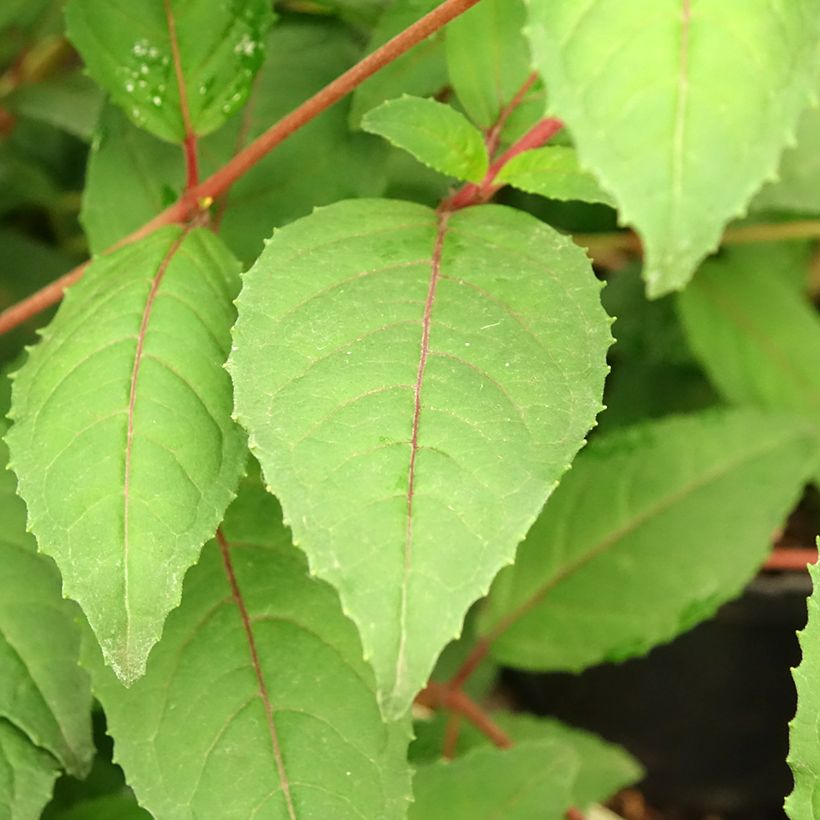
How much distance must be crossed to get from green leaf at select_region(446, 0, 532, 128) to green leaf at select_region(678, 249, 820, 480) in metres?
0.41

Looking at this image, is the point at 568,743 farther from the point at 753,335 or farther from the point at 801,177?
the point at 801,177

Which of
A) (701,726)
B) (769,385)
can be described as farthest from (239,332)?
(701,726)

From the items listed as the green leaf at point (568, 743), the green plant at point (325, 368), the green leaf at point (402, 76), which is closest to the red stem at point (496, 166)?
the green plant at point (325, 368)

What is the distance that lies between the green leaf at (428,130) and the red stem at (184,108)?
5.6 inches

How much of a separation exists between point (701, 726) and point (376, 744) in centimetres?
73

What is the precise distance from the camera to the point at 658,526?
0.83 metres

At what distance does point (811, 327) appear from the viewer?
0.96 metres

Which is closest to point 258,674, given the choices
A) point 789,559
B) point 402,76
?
point 402,76

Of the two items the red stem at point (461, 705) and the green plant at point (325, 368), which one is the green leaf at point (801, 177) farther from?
the red stem at point (461, 705)

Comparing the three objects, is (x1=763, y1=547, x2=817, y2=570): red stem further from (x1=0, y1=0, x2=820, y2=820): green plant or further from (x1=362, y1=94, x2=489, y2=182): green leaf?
(x1=362, y1=94, x2=489, y2=182): green leaf

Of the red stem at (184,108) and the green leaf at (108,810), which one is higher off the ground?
the red stem at (184,108)

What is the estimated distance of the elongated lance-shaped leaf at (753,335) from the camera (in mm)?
916

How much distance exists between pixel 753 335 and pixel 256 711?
0.63 m

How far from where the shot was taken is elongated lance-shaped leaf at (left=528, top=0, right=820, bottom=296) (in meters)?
0.34
